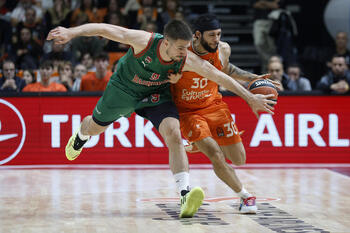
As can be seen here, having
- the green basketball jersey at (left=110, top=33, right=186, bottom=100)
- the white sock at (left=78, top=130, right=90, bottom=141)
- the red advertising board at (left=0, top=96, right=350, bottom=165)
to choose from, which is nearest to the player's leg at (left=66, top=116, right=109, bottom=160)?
the white sock at (left=78, top=130, right=90, bottom=141)

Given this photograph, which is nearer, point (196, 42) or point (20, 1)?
point (196, 42)

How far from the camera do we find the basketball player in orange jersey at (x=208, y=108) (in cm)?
687

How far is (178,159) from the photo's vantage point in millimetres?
6492

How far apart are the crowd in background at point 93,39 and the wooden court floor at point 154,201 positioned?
6.43 ft

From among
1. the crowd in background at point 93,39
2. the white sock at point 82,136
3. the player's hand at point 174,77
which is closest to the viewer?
the player's hand at point 174,77

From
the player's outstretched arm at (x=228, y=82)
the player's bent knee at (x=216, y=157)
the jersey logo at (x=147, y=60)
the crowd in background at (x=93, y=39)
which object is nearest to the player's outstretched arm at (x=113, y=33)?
the jersey logo at (x=147, y=60)

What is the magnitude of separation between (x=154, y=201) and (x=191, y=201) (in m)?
1.36

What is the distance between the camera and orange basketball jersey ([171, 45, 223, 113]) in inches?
281

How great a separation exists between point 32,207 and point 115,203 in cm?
91

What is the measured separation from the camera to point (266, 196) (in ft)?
25.9

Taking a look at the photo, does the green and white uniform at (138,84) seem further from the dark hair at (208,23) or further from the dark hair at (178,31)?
the dark hair at (208,23)

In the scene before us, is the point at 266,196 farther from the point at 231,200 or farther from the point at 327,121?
the point at 327,121

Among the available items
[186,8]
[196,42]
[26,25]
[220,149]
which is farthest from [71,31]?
[186,8]

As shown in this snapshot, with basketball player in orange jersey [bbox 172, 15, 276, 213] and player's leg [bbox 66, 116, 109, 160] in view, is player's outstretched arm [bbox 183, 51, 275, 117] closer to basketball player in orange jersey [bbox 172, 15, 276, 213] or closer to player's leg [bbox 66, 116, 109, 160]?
basketball player in orange jersey [bbox 172, 15, 276, 213]
